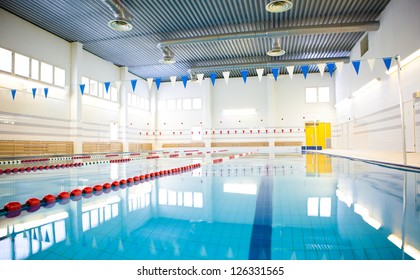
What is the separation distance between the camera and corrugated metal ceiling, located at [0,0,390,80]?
9742mm

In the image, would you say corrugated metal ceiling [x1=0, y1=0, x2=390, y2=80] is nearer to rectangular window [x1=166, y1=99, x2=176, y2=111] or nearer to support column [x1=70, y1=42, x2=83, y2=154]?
support column [x1=70, y1=42, x2=83, y2=154]

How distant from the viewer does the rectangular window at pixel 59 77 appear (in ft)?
40.9

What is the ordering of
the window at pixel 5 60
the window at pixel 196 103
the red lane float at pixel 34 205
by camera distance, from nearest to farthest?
the red lane float at pixel 34 205 < the window at pixel 5 60 < the window at pixel 196 103

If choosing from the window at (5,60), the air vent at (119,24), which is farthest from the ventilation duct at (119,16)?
the window at (5,60)

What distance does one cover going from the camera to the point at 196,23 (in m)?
11.2

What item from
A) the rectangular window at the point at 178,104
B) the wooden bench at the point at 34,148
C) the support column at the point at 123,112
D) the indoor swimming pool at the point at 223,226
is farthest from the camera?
the rectangular window at the point at 178,104

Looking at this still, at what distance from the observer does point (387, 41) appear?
9.95 metres

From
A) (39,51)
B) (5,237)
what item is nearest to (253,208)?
(5,237)

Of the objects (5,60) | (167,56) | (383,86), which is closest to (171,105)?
(167,56)

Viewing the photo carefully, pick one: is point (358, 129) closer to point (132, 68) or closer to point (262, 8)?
Result: point (262, 8)

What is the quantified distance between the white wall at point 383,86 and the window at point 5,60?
40.6 ft

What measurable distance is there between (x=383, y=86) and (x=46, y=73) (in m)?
14.3

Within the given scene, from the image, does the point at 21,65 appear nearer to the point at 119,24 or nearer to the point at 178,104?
the point at 119,24

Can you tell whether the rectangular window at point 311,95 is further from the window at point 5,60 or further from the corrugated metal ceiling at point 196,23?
the window at point 5,60
